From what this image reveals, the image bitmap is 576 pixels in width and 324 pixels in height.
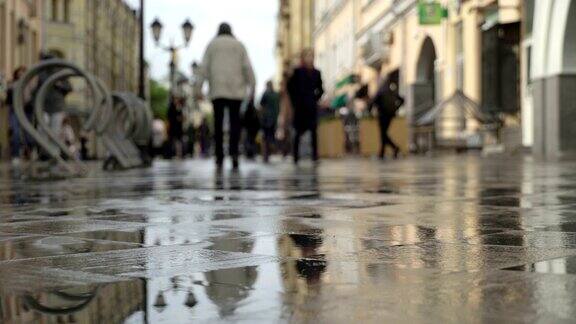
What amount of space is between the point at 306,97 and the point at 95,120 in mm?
6427

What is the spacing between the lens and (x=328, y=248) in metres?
3.86

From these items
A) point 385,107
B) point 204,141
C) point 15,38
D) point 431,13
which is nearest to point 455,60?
point 431,13

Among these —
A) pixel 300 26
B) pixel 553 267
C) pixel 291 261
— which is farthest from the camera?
pixel 300 26

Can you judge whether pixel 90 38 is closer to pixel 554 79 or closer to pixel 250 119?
pixel 250 119

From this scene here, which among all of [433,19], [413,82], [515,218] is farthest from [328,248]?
[413,82]

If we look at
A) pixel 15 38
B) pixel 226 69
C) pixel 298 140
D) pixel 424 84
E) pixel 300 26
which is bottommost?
pixel 298 140

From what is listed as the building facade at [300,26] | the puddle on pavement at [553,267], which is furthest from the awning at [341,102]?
the puddle on pavement at [553,267]

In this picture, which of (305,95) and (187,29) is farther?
(187,29)

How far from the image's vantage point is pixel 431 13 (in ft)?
97.3

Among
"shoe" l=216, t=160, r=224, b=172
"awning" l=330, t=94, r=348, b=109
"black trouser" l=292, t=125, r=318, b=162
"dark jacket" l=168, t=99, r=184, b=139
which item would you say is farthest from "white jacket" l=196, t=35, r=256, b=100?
"awning" l=330, t=94, r=348, b=109

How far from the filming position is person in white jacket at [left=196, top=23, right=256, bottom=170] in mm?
15422

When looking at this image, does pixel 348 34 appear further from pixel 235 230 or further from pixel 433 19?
pixel 235 230

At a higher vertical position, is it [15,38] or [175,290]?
[15,38]

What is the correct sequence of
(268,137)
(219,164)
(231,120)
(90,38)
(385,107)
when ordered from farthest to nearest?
(90,38)
(268,137)
(385,107)
(219,164)
(231,120)
